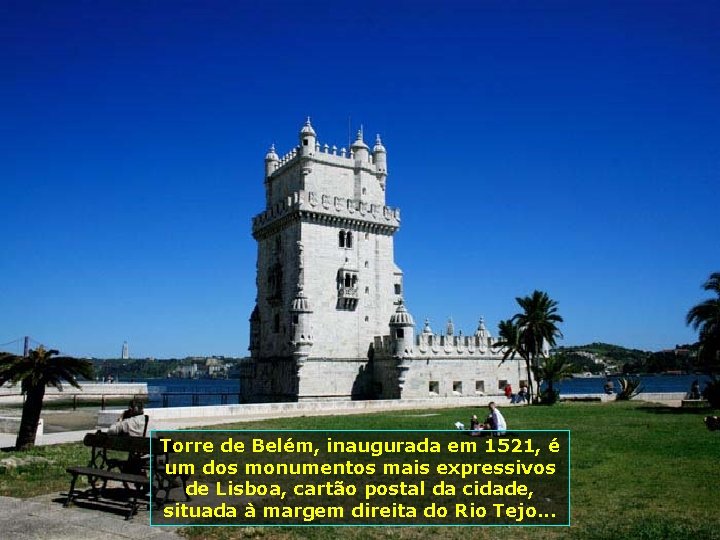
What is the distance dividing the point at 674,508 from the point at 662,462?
4753mm

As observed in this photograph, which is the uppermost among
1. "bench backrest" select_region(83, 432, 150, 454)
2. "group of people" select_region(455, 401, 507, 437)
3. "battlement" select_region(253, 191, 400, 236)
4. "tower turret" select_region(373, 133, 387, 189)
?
"tower turret" select_region(373, 133, 387, 189)

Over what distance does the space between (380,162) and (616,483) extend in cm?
3786

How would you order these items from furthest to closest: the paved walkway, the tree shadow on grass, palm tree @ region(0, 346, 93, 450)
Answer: the tree shadow on grass, palm tree @ region(0, 346, 93, 450), the paved walkway

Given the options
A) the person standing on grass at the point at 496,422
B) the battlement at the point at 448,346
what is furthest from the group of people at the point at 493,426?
the battlement at the point at 448,346

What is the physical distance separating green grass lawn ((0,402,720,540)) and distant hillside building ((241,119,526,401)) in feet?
58.6

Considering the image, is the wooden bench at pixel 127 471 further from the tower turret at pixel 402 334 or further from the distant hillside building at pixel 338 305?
the tower turret at pixel 402 334

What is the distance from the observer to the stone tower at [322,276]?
42406 millimetres

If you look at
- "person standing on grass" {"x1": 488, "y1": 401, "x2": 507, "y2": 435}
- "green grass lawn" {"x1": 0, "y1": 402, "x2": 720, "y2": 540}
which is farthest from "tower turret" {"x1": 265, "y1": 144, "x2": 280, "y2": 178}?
"person standing on grass" {"x1": 488, "y1": 401, "x2": 507, "y2": 435}

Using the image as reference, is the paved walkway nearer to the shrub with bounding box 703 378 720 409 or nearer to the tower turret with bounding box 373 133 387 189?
the shrub with bounding box 703 378 720 409

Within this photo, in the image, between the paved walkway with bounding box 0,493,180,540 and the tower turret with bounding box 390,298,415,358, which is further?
the tower turret with bounding box 390,298,415,358

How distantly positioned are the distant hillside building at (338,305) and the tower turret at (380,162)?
3.0 inches

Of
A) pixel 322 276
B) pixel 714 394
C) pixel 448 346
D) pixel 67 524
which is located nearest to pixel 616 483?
pixel 67 524

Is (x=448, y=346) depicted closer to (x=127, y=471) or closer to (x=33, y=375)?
(x=33, y=375)

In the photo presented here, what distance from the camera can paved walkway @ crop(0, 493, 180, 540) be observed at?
9695 millimetres
